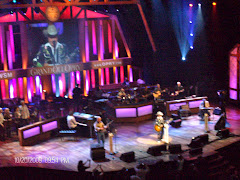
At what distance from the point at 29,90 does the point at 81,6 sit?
568cm

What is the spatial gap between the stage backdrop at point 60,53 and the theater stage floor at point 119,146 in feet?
19.9

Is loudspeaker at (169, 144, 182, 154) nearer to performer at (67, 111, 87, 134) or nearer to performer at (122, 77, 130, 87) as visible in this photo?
performer at (67, 111, 87, 134)

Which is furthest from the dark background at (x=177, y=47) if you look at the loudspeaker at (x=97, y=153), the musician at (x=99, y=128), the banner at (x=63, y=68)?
the loudspeaker at (x=97, y=153)

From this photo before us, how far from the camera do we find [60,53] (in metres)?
22.3

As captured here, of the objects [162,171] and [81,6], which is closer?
[162,171]

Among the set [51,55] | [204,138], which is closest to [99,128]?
[204,138]

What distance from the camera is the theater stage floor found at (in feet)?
43.3

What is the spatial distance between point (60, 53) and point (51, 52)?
543mm

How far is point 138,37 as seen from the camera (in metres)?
23.8

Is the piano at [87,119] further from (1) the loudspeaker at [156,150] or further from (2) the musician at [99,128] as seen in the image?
(1) the loudspeaker at [156,150]

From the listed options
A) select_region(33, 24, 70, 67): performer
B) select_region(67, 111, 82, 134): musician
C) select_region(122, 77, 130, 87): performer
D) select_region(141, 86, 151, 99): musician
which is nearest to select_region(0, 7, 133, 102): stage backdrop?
select_region(33, 24, 70, 67): performer

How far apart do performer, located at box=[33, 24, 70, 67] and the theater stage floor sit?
6473 millimetres

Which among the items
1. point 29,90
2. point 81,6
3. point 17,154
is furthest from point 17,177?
point 81,6

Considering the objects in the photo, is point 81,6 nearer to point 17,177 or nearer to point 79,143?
point 79,143
